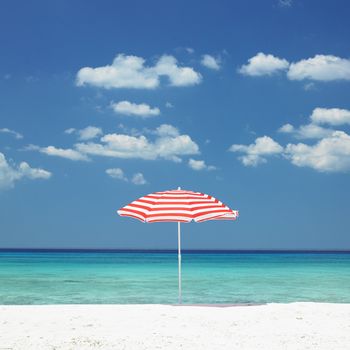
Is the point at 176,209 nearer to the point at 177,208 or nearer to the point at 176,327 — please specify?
the point at 177,208

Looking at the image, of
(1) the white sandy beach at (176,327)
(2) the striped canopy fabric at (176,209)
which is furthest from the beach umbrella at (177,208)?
(1) the white sandy beach at (176,327)

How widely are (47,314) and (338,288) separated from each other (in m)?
17.3

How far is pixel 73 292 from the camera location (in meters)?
20.7

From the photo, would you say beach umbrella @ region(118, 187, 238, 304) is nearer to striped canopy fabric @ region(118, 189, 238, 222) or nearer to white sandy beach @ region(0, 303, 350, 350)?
striped canopy fabric @ region(118, 189, 238, 222)

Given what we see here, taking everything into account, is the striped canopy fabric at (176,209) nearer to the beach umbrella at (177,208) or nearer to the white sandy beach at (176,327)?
the beach umbrella at (177,208)

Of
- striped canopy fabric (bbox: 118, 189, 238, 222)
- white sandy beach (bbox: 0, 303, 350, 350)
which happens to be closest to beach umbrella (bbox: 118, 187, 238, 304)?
striped canopy fabric (bbox: 118, 189, 238, 222)

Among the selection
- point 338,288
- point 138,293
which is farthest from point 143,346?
point 338,288

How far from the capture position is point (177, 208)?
9.27 metres

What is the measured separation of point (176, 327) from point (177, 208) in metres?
2.23

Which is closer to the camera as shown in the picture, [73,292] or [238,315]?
[238,315]

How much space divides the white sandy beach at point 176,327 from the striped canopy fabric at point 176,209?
59.5 inches

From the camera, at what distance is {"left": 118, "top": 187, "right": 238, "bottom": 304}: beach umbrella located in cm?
910

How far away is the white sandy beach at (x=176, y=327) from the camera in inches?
268

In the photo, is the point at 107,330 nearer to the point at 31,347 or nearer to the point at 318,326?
the point at 31,347
